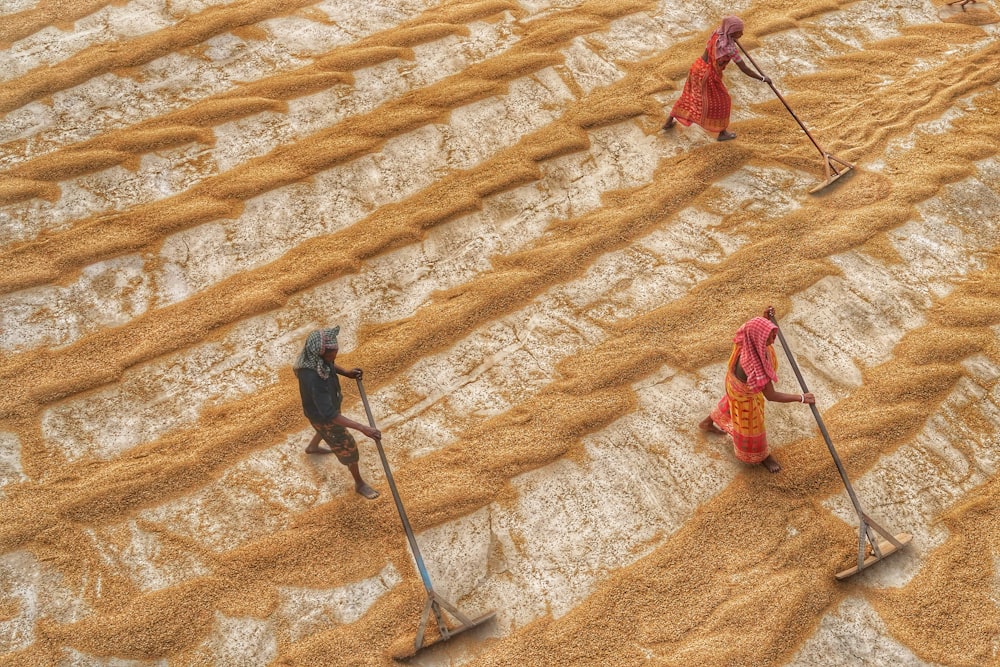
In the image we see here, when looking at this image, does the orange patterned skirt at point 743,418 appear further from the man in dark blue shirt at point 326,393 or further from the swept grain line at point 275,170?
the swept grain line at point 275,170

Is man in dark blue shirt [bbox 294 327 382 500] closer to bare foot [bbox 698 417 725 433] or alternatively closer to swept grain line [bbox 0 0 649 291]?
bare foot [bbox 698 417 725 433]

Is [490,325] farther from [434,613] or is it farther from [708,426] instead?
[434,613]

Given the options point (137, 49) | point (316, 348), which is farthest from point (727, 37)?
point (137, 49)

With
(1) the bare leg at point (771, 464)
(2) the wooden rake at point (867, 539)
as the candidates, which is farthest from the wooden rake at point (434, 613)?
(2) the wooden rake at point (867, 539)

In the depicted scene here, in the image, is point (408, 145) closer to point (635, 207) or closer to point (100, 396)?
point (635, 207)

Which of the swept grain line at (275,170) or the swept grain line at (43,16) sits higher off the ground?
the swept grain line at (43,16)

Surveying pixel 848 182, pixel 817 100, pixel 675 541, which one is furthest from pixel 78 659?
pixel 817 100

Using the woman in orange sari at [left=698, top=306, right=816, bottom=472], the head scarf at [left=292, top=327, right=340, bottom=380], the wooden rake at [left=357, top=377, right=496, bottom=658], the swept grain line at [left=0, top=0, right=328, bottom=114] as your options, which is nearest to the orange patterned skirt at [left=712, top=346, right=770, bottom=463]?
the woman in orange sari at [left=698, top=306, right=816, bottom=472]
